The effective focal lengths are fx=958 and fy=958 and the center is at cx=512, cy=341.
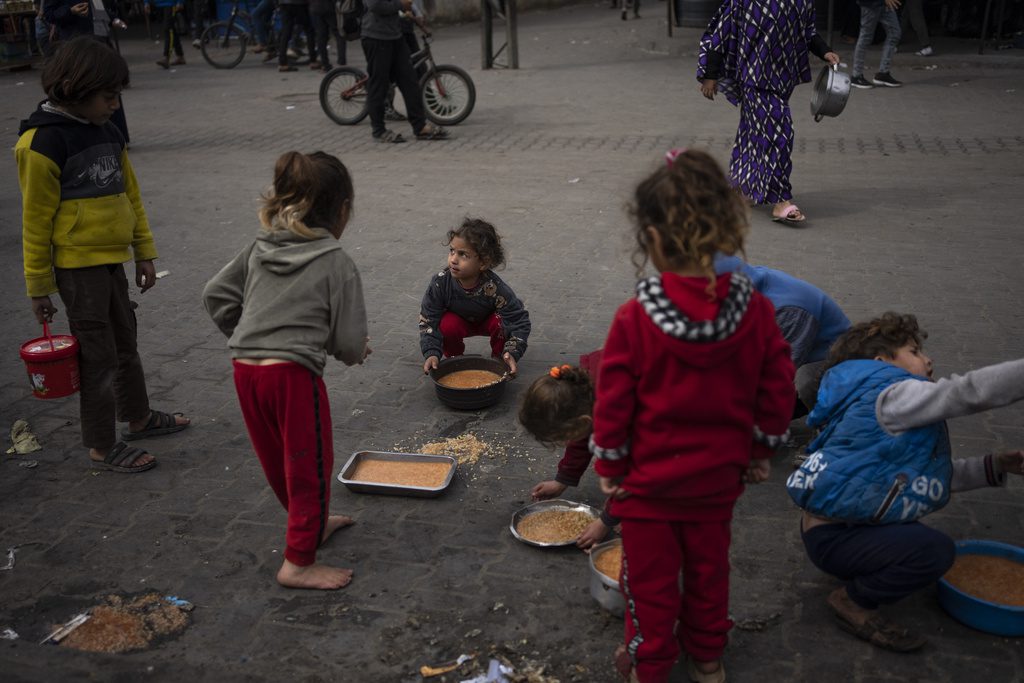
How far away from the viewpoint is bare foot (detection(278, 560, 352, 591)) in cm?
341

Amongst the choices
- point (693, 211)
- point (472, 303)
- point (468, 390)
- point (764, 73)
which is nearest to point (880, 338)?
point (693, 211)

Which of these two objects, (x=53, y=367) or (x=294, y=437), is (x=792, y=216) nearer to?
(x=294, y=437)

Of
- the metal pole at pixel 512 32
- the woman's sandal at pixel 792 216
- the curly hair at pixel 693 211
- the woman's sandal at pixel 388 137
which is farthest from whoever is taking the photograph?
the metal pole at pixel 512 32

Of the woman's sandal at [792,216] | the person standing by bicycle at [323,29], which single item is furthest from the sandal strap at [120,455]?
the person standing by bicycle at [323,29]

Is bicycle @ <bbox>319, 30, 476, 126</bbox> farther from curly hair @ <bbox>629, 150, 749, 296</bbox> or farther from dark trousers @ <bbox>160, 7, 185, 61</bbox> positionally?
curly hair @ <bbox>629, 150, 749, 296</bbox>

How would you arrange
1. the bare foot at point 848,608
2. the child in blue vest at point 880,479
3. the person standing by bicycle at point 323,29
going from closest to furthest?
the child in blue vest at point 880,479 < the bare foot at point 848,608 < the person standing by bicycle at point 323,29

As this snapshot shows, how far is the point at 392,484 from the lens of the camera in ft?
13.1

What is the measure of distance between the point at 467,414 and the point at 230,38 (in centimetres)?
1534

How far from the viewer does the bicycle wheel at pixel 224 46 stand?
1673 centimetres

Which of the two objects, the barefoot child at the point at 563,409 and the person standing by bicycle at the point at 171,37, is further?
the person standing by bicycle at the point at 171,37

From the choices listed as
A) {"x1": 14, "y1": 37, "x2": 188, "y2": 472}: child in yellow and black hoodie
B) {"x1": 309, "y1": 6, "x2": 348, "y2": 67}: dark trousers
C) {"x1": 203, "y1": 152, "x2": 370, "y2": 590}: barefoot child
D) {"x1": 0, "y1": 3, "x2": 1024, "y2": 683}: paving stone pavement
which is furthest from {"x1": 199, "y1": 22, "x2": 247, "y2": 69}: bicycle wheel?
{"x1": 203, "y1": 152, "x2": 370, "y2": 590}: barefoot child

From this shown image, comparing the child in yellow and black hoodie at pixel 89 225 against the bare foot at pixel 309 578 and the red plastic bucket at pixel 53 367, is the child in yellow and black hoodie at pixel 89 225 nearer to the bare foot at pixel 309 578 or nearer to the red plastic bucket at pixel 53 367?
the red plastic bucket at pixel 53 367

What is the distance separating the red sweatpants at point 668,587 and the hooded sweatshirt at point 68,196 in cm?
256

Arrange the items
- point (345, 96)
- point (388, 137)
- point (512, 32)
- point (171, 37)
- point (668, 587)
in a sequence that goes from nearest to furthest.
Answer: point (668, 587), point (388, 137), point (345, 96), point (512, 32), point (171, 37)
